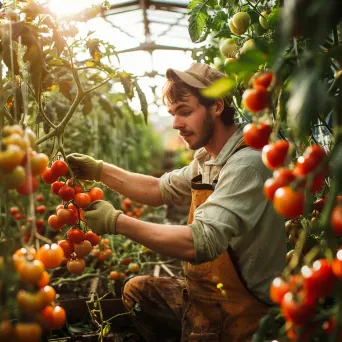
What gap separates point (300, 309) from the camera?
2.57ft

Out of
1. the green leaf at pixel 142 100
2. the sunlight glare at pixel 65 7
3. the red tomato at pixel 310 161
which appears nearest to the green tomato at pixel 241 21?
the green leaf at pixel 142 100

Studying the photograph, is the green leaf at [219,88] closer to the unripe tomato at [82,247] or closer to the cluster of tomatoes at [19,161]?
the cluster of tomatoes at [19,161]

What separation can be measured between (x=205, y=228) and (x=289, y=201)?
70 centimetres

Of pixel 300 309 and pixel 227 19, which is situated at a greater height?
pixel 227 19

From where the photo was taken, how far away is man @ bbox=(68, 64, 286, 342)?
1533mm

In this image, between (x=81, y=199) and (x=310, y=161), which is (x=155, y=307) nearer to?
(x=81, y=199)

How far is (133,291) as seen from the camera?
2084mm

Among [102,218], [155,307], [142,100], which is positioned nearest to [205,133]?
[142,100]

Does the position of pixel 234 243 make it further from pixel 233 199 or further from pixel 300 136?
pixel 300 136

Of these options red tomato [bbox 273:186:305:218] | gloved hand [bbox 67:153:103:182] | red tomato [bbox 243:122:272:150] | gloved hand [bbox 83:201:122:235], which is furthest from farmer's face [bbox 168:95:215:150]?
red tomato [bbox 273:186:305:218]

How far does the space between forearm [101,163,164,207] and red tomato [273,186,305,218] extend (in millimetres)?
1314

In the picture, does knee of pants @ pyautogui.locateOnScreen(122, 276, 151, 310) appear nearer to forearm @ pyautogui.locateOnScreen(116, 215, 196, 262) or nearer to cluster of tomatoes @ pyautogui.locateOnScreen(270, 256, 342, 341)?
forearm @ pyautogui.locateOnScreen(116, 215, 196, 262)

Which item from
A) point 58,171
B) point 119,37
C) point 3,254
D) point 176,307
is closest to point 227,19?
point 58,171

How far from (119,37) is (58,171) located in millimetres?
3990
